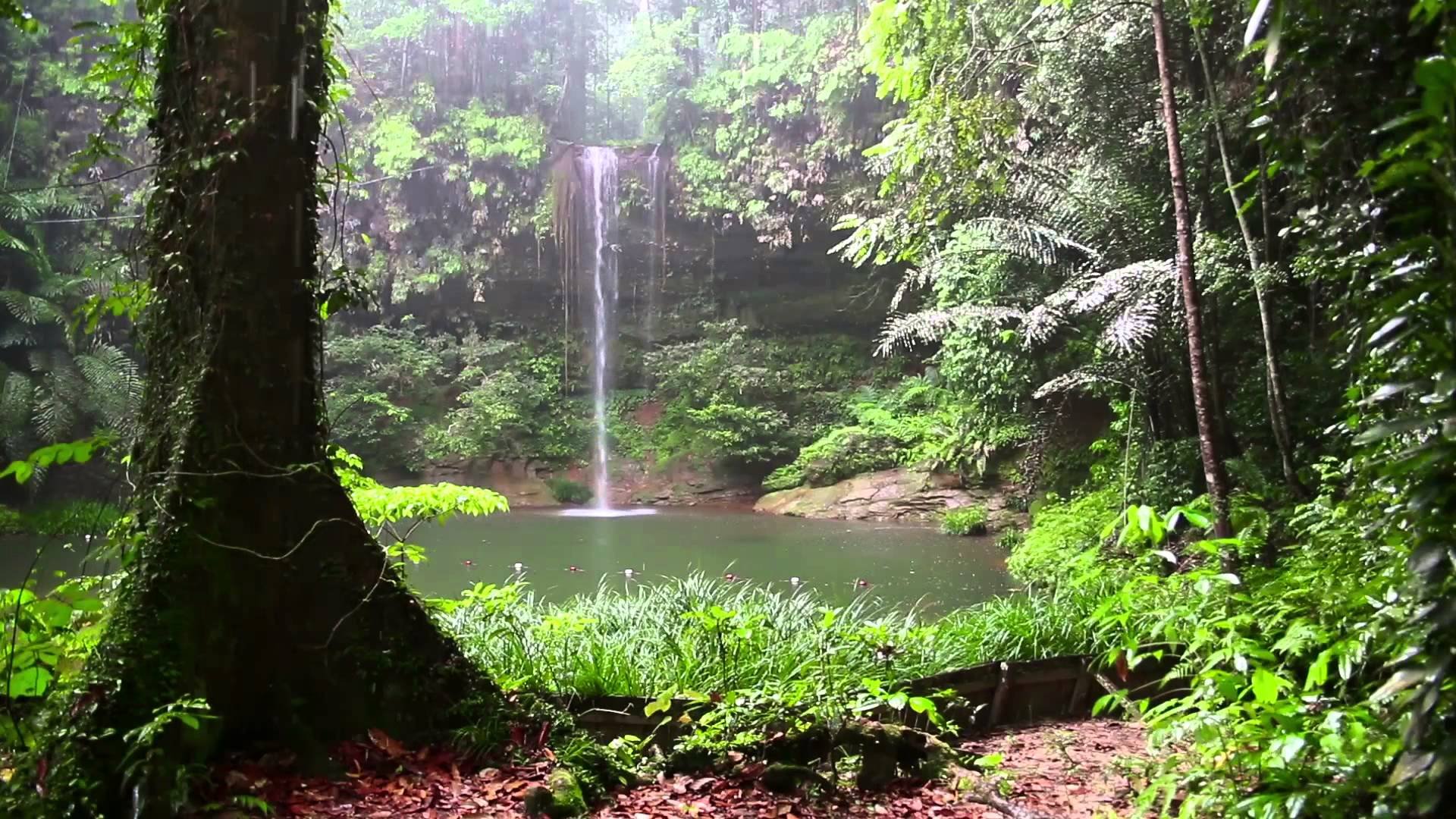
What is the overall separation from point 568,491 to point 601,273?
4.63 metres

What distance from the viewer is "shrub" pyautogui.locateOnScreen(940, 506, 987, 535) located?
10078mm

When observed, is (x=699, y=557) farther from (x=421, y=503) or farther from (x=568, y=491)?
(x=568, y=491)

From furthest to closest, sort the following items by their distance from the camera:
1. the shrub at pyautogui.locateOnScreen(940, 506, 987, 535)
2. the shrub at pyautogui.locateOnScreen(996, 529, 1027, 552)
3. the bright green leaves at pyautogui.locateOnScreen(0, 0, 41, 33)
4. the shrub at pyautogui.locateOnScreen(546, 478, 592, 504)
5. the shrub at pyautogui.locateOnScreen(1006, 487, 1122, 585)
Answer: the shrub at pyautogui.locateOnScreen(546, 478, 592, 504)
the shrub at pyautogui.locateOnScreen(940, 506, 987, 535)
the shrub at pyautogui.locateOnScreen(996, 529, 1027, 552)
the shrub at pyautogui.locateOnScreen(1006, 487, 1122, 585)
the bright green leaves at pyautogui.locateOnScreen(0, 0, 41, 33)

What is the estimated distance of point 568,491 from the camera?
1515 cm

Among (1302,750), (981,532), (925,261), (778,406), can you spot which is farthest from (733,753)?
(778,406)

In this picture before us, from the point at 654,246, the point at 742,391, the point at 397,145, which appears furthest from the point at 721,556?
the point at 397,145

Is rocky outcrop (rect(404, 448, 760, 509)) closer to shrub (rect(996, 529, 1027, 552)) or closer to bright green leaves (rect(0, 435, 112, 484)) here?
shrub (rect(996, 529, 1027, 552))

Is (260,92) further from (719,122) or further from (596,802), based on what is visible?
(719,122)

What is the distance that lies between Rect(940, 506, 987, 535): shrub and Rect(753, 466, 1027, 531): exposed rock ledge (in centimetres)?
13

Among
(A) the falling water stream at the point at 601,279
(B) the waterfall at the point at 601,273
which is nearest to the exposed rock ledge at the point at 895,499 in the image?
(A) the falling water stream at the point at 601,279

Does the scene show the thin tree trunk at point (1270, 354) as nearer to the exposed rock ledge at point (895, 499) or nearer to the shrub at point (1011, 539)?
the shrub at point (1011, 539)

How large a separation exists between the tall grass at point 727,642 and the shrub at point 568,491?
1062 centimetres

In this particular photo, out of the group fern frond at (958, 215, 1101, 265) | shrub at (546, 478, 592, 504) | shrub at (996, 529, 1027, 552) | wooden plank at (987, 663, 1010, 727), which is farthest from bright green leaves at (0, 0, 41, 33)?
shrub at (546, 478, 592, 504)

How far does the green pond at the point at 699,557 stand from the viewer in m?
7.12
